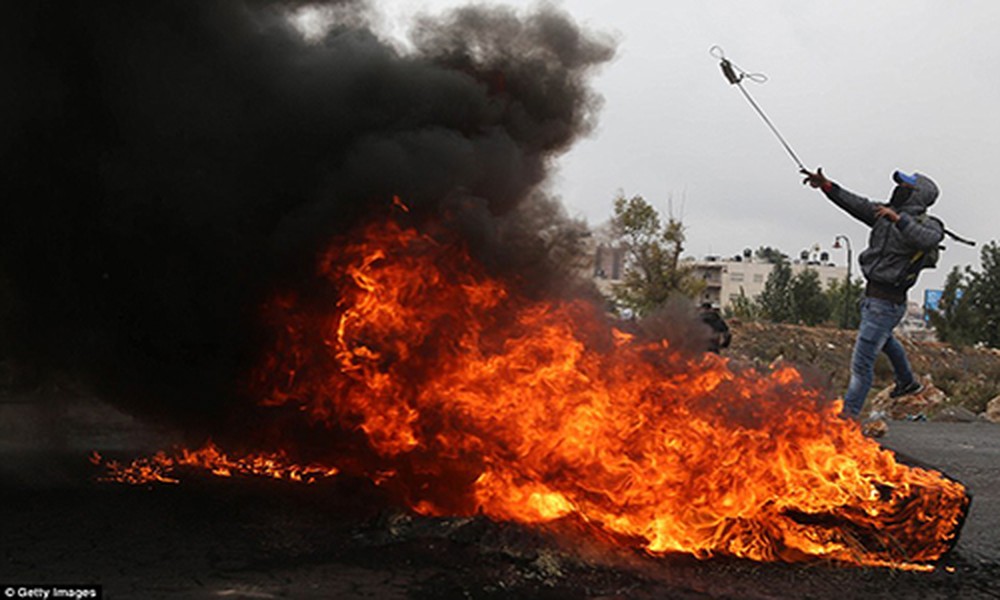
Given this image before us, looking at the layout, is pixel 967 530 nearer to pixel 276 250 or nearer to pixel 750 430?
pixel 750 430

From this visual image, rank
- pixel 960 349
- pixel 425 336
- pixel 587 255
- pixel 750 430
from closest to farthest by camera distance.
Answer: pixel 750 430
pixel 425 336
pixel 587 255
pixel 960 349

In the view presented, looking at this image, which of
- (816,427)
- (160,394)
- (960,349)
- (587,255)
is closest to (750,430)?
(816,427)

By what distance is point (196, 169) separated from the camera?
600cm

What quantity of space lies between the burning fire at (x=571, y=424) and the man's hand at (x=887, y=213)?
2.11 metres

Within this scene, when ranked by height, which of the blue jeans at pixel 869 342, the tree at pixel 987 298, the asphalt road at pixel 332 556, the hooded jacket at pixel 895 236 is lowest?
the asphalt road at pixel 332 556

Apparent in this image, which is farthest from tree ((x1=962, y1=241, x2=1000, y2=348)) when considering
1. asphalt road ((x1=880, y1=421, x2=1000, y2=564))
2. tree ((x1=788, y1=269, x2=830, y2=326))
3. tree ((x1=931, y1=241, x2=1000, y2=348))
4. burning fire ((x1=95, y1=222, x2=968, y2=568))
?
burning fire ((x1=95, y1=222, x2=968, y2=568))

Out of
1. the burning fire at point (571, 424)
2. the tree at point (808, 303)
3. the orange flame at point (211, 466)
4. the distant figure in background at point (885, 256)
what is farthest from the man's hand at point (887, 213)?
the tree at point (808, 303)

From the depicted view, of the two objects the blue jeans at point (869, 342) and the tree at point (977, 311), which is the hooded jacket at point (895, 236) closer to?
the blue jeans at point (869, 342)

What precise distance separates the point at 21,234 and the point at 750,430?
18.2 feet

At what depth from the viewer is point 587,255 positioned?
22.8ft

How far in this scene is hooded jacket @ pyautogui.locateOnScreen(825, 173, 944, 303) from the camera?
678cm

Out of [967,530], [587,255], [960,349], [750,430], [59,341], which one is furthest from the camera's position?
[960,349]

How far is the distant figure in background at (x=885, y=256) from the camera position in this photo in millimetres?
6891

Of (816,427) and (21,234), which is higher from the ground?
(21,234)
